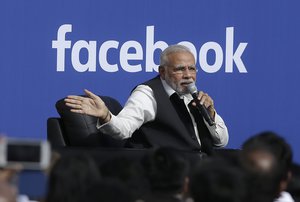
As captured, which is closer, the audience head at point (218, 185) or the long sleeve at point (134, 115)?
the audience head at point (218, 185)

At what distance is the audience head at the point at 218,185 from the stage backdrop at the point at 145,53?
11.4 feet

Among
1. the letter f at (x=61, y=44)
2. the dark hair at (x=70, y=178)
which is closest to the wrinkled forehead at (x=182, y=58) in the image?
the letter f at (x=61, y=44)

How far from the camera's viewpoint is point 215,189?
3.07 m

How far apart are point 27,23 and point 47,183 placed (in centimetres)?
368

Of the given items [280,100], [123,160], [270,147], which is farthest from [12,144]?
[280,100]

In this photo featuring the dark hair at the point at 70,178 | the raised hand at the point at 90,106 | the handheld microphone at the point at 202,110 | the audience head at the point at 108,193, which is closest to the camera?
the audience head at the point at 108,193

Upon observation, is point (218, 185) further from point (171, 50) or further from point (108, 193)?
point (171, 50)

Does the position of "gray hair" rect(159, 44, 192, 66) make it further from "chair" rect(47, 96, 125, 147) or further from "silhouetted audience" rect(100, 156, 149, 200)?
"silhouetted audience" rect(100, 156, 149, 200)

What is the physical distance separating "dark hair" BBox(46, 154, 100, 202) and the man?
2.54 metres

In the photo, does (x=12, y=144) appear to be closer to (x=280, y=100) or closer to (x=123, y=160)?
(x=123, y=160)

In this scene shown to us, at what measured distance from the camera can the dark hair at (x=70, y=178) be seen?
128 inches

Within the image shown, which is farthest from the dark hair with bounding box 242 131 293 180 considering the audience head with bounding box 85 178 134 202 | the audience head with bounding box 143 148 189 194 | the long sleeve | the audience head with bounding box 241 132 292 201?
the long sleeve

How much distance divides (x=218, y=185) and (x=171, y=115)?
2995 mm

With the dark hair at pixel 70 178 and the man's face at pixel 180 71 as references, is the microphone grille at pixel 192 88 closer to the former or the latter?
the man's face at pixel 180 71
